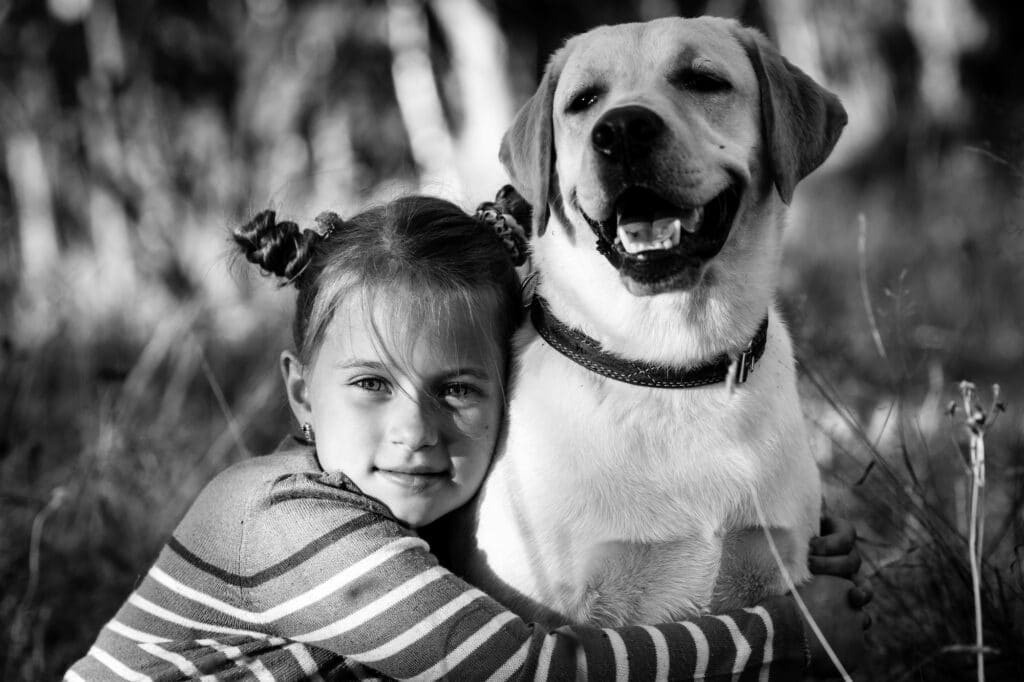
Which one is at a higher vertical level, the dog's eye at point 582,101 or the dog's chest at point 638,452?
the dog's eye at point 582,101

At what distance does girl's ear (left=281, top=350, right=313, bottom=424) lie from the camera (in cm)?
241

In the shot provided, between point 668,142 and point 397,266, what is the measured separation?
63 centimetres

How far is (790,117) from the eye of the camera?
2.26m

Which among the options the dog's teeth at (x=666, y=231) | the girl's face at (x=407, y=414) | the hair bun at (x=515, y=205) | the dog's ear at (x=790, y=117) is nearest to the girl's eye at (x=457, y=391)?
the girl's face at (x=407, y=414)

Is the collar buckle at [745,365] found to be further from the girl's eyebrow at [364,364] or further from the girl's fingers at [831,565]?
the girl's eyebrow at [364,364]

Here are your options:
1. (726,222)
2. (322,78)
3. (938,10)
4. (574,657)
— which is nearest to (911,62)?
(938,10)

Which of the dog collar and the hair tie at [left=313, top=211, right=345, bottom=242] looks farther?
the hair tie at [left=313, top=211, right=345, bottom=242]

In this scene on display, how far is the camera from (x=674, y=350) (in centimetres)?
219

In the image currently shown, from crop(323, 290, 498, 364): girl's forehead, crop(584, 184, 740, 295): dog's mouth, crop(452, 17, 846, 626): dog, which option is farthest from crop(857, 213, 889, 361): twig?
crop(323, 290, 498, 364): girl's forehead

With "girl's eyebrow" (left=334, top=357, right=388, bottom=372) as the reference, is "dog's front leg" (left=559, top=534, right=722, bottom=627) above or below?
below

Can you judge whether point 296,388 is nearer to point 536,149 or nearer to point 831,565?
point 536,149

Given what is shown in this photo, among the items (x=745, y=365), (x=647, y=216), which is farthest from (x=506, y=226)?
(x=745, y=365)

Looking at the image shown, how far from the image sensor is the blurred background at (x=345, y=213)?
268cm

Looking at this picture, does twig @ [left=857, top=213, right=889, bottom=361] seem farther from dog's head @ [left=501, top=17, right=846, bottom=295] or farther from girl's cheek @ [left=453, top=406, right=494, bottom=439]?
girl's cheek @ [left=453, top=406, right=494, bottom=439]
